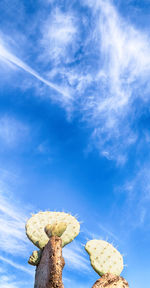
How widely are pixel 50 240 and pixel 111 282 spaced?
1.26 meters

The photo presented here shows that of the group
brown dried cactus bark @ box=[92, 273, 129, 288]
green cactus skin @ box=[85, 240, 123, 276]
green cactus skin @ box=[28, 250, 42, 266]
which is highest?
green cactus skin @ box=[85, 240, 123, 276]

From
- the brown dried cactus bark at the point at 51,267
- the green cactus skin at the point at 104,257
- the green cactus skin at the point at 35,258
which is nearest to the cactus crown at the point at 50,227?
the green cactus skin at the point at 35,258

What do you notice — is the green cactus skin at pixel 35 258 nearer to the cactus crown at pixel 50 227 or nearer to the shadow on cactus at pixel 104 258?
the cactus crown at pixel 50 227

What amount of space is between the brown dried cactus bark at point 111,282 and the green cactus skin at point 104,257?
1.41 feet

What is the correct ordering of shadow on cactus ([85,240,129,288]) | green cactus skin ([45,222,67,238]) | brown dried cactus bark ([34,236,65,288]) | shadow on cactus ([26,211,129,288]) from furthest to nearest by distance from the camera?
1. shadow on cactus ([85,240,129,288])
2. green cactus skin ([45,222,67,238])
3. shadow on cactus ([26,211,129,288])
4. brown dried cactus bark ([34,236,65,288])

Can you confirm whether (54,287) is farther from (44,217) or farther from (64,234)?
(44,217)

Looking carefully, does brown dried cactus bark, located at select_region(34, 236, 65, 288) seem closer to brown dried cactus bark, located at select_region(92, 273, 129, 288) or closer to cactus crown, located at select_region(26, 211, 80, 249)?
cactus crown, located at select_region(26, 211, 80, 249)

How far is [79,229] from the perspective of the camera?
21.3 ft

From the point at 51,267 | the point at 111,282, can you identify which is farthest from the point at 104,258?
the point at 51,267

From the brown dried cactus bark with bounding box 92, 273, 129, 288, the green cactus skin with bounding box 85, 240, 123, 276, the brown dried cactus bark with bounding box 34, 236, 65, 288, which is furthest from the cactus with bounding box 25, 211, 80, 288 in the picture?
the brown dried cactus bark with bounding box 92, 273, 129, 288

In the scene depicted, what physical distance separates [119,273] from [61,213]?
1.61 meters

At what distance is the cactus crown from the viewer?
19.8 ft

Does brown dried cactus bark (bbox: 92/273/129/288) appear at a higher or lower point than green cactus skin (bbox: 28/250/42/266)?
lower

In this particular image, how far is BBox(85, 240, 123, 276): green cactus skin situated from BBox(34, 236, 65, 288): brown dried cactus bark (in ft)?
3.48
